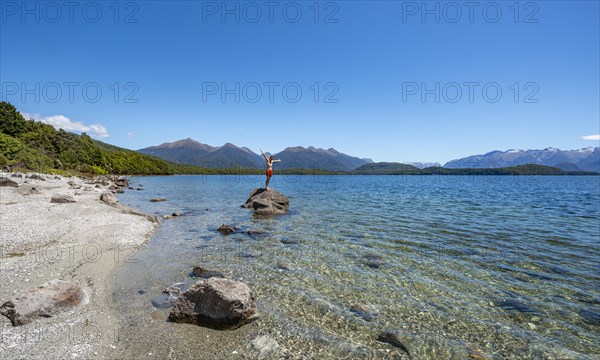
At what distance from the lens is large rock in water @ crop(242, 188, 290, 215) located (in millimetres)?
31219

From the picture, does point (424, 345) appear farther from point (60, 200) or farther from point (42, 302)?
point (60, 200)

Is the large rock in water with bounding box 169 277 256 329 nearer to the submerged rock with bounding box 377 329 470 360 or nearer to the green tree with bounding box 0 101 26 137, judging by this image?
the submerged rock with bounding box 377 329 470 360

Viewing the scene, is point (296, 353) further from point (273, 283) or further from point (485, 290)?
point (485, 290)

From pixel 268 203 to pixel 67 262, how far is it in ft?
67.5

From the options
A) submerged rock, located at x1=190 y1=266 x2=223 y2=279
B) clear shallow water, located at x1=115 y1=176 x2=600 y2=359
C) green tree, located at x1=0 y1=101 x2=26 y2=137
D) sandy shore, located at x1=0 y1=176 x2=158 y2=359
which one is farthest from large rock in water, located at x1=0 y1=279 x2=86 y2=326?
green tree, located at x1=0 y1=101 x2=26 y2=137

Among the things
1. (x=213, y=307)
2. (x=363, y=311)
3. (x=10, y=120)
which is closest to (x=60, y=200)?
(x=213, y=307)

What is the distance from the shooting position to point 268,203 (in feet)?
105

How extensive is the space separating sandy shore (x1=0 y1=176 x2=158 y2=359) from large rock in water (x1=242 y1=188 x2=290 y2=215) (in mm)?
11260

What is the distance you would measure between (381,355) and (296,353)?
2.24 m

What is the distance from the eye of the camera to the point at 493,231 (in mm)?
23047

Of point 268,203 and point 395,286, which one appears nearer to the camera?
point 395,286

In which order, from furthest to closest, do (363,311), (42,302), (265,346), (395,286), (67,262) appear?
(67,262) < (395,286) < (363,311) < (42,302) < (265,346)

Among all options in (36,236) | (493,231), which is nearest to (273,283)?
(36,236)

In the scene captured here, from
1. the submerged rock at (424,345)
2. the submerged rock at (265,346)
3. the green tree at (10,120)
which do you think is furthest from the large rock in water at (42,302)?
the green tree at (10,120)
